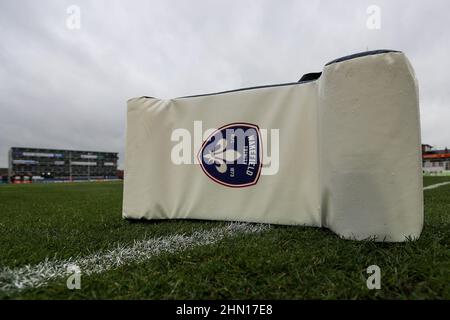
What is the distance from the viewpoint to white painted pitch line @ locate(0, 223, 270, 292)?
928mm

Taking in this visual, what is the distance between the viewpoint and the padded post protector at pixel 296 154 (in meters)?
1.18

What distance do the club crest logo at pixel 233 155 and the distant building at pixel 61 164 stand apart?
53.2m

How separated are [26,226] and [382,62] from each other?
2.42m

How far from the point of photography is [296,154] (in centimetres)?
168

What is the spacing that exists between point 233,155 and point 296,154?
0.45 meters

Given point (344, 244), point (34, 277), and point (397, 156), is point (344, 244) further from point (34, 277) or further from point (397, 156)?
point (34, 277)

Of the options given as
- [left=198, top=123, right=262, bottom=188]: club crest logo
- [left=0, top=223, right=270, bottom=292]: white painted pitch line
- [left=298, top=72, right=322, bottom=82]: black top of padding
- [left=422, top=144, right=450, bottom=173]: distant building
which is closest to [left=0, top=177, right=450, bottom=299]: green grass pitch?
[left=0, top=223, right=270, bottom=292]: white painted pitch line

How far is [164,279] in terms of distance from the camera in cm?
91

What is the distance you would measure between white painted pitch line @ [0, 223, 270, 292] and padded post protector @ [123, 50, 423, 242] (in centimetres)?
33

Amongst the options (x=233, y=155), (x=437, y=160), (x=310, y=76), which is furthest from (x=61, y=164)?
(x=437, y=160)

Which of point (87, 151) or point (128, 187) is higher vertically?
point (87, 151)

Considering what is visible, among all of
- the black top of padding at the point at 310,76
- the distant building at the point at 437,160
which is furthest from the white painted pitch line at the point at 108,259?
the distant building at the point at 437,160
